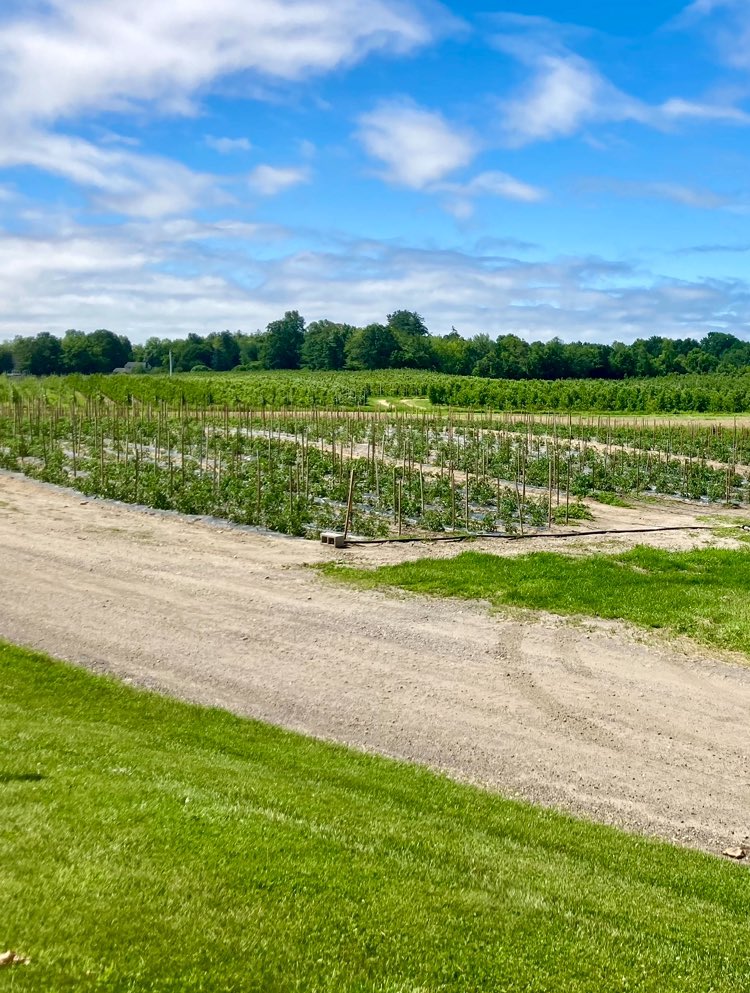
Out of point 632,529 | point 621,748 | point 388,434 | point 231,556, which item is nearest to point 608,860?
point 621,748

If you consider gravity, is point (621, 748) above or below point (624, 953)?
below

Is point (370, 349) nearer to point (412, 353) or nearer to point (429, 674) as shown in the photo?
point (412, 353)

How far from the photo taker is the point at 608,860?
698cm

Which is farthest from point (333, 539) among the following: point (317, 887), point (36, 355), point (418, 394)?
point (36, 355)

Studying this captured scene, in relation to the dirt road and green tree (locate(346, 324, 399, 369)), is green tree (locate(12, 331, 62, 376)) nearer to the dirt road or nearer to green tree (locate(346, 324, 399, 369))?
green tree (locate(346, 324, 399, 369))

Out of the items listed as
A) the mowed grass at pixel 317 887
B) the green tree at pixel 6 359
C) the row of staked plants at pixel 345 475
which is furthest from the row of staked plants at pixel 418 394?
the mowed grass at pixel 317 887

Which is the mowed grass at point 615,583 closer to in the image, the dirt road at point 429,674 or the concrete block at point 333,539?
the dirt road at point 429,674

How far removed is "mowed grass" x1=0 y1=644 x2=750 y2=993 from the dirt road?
1.27 m

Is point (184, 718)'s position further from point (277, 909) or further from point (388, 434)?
point (388, 434)

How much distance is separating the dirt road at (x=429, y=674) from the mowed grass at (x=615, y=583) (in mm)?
697

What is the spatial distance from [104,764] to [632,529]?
17222 millimetres

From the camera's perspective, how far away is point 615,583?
1634cm

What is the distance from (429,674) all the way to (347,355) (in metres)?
89.1

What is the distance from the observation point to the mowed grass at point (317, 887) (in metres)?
4.43
